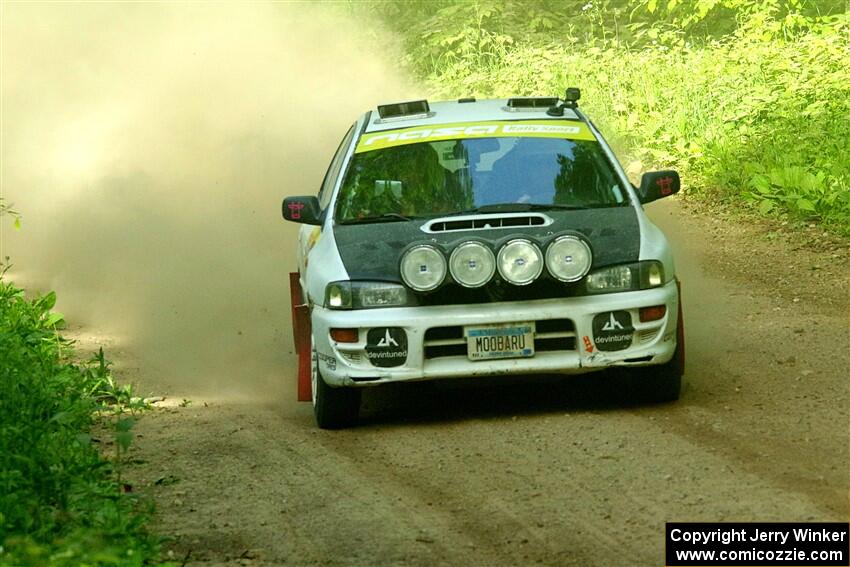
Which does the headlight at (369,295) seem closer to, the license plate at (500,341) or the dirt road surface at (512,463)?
the license plate at (500,341)

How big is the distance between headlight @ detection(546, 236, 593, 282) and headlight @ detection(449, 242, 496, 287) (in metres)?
0.31

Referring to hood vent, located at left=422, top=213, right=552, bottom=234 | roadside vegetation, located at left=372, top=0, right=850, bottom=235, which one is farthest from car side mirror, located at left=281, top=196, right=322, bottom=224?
roadside vegetation, located at left=372, top=0, right=850, bottom=235

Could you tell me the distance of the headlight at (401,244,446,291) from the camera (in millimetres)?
7859

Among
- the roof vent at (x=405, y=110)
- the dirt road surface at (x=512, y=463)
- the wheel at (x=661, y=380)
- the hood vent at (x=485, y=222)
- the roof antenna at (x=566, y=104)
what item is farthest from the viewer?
the roof vent at (x=405, y=110)

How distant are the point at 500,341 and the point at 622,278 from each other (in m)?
0.73

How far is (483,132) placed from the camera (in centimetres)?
926

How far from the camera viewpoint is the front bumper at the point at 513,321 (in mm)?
7945

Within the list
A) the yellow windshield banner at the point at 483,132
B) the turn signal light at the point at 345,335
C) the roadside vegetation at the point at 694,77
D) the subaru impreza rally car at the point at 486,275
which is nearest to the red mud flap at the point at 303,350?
the subaru impreza rally car at the point at 486,275

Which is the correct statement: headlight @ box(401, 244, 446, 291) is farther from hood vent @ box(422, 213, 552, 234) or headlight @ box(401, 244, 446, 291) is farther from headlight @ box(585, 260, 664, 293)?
headlight @ box(585, 260, 664, 293)

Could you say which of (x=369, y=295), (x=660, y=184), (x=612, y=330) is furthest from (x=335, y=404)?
(x=660, y=184)

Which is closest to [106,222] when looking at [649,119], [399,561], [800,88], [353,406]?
[649,119]

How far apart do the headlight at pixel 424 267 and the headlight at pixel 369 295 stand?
0.40 feet

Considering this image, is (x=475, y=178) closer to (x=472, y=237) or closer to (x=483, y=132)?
(x=483, y=132)

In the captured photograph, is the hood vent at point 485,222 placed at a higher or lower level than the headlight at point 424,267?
higher
